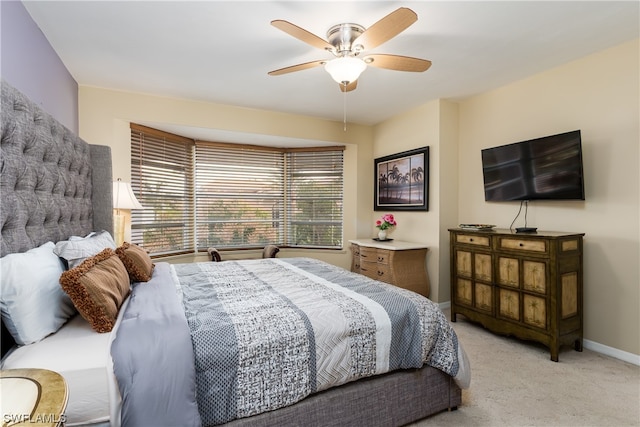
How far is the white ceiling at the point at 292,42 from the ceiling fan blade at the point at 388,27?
0.76 feet

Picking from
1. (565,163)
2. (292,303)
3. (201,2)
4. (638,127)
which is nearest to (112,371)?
(292,303)

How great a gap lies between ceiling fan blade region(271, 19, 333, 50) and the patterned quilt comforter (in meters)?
1.54

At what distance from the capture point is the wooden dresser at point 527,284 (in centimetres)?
258

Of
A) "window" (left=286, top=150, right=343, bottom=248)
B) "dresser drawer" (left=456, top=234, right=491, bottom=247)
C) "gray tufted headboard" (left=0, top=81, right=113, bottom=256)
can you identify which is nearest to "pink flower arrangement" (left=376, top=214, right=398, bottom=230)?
"window" (left=286, top=150, right=343, bottom=248)

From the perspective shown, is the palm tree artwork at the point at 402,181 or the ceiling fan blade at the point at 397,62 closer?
the ceiling fan blade at the point at 397,62

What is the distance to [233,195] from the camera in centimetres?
476

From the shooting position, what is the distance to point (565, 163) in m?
2.76

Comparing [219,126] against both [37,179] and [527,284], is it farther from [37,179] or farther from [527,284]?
[527,284]

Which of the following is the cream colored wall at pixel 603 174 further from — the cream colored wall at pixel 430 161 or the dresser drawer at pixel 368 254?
the dresser drawer at pixel 368 254

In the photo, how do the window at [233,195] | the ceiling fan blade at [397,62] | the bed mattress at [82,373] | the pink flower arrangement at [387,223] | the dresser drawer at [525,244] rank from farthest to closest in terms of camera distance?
the pink flower arrangement at [387,223]
the window at [233,195]
the dresser drawer at [525,244]
the ceiling fan blade at [397,62]
the bed mattress at [82,373]

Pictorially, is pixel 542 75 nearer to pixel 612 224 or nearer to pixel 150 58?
pixel 612 224

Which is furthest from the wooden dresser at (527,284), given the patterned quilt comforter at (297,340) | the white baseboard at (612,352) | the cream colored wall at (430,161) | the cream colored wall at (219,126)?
the cream colored wall at (219,126)

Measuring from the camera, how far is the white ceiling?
2092mm

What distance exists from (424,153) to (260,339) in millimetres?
3261
